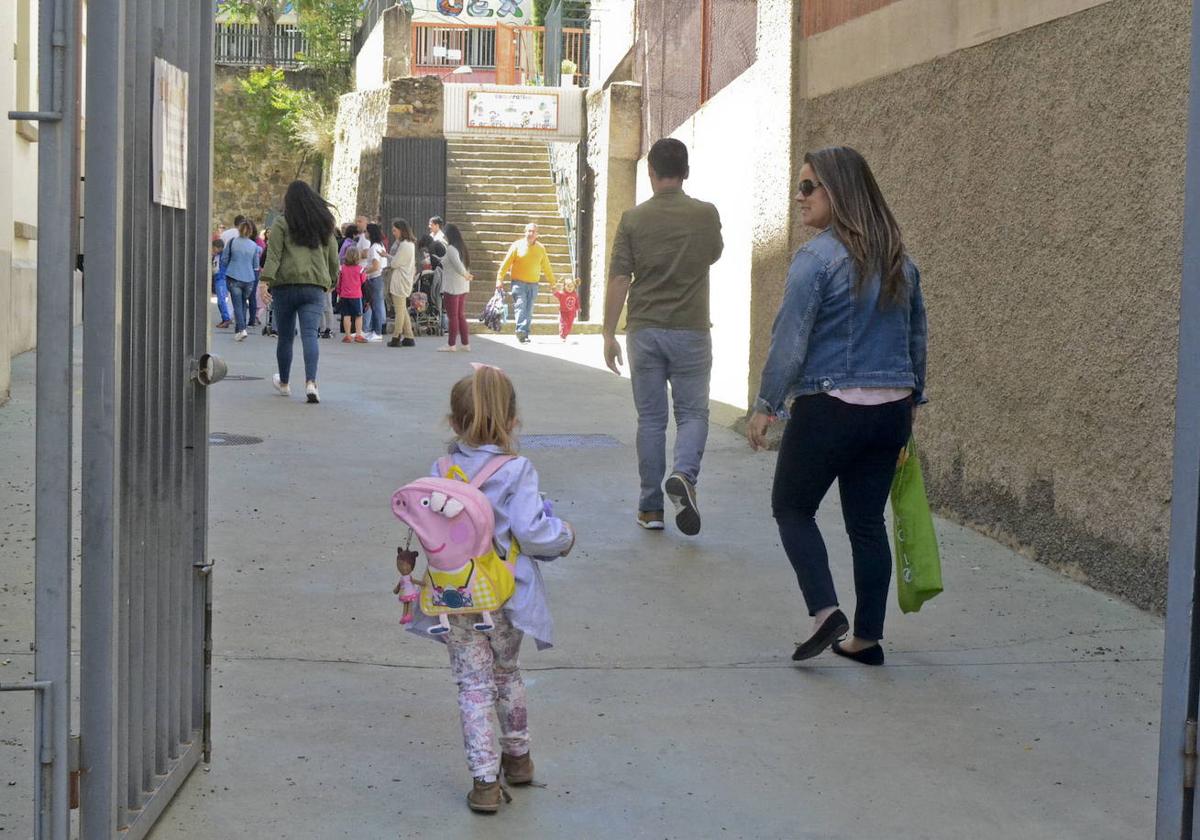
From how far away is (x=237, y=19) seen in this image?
42.8 metres

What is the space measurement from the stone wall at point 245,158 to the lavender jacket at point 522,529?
3568cm

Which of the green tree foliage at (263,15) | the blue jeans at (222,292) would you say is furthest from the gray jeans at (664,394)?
the green tree foliage at (263,15)

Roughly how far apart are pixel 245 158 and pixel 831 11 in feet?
100

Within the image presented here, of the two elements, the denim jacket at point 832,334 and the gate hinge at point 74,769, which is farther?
the denim jacket at point 832,334

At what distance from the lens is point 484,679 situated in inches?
155

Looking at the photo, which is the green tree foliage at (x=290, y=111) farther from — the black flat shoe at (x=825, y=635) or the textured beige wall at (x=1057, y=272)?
the black flat shoe at (x=825, y=635)

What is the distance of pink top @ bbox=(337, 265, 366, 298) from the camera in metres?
19.4

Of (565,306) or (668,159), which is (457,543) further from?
(565,306)

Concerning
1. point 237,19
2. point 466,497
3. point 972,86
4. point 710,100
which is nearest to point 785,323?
point 466,497

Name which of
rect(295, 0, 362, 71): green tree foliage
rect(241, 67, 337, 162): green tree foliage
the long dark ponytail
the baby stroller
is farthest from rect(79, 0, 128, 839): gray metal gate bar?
rect(295, 0, 362, 71): green tree foliage

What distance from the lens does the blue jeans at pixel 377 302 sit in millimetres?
20875

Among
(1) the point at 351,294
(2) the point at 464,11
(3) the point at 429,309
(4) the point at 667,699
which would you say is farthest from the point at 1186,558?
(2) the point at 464,11

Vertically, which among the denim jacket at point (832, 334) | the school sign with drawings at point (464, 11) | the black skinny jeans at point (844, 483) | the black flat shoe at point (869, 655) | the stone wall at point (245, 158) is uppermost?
the school sign with drawings at point (464, 11)

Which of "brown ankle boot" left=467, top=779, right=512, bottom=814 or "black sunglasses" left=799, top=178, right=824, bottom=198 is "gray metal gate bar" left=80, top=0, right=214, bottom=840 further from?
"black sunglasses" left=799, top=178, right=824, bottom=198
